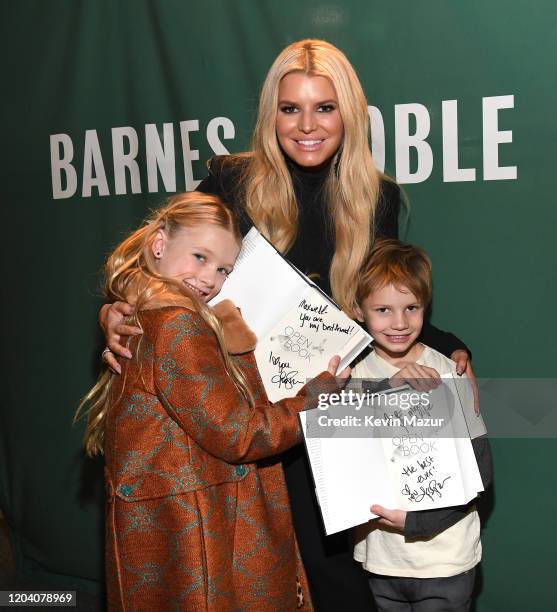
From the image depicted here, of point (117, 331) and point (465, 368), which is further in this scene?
point (465, 368)

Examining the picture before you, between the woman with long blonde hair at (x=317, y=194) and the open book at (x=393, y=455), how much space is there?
0.19m

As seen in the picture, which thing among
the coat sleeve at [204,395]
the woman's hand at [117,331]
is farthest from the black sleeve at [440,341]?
the woman's hand at [117,331]

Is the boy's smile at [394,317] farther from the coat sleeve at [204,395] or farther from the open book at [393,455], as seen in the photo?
the coat sleeve at [204,395]

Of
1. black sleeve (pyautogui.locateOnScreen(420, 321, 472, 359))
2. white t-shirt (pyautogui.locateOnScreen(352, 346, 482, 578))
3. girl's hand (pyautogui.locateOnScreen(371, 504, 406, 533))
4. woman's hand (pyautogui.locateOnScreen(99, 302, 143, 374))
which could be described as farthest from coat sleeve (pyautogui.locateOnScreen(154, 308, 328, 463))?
black sleeve (pyautogui.locateOnScreen(420, 321, 472, 359))

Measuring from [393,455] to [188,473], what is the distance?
0.42 metres

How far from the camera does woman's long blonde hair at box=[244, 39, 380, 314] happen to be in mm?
1695

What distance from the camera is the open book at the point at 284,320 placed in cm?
150

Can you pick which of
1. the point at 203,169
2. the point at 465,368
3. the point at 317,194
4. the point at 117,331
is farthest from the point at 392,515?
the point at 203,169

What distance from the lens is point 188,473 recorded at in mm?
1397

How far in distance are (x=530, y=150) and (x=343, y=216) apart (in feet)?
1.93

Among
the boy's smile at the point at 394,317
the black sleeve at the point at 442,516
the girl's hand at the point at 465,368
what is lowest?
the black sleeve at the point at 442,516

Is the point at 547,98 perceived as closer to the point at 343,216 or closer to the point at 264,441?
the point at 343,216

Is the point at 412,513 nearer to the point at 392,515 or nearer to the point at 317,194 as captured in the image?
the point at 392,515

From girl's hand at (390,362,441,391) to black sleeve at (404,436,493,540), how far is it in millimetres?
184
